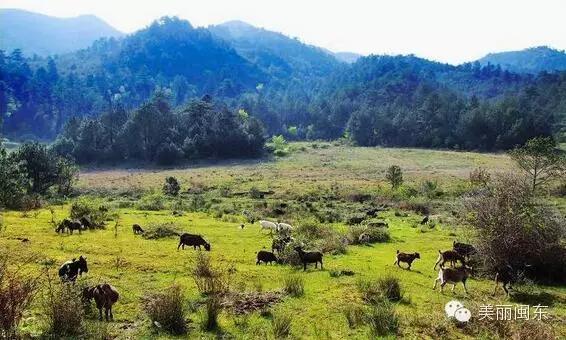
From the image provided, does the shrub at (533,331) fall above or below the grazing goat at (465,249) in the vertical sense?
above

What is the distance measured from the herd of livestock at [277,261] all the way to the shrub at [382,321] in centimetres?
479

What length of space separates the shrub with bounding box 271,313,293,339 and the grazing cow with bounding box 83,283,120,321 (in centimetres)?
474

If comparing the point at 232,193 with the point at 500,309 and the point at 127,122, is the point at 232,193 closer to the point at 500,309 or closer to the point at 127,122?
the point at 500,309

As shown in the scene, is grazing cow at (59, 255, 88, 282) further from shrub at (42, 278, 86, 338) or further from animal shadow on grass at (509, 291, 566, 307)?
animal shadow on grass at (509, 291, 566, 307)

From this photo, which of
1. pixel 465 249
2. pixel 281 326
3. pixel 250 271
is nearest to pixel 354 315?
pixel 281 326

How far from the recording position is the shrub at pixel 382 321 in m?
14.3

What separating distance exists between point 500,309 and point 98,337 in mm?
11987

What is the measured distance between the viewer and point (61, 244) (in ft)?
80.7

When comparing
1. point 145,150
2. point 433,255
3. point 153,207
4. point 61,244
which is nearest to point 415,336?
point 433,255

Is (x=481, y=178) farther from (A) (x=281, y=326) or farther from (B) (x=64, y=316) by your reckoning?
(B) (x=64, y=316)

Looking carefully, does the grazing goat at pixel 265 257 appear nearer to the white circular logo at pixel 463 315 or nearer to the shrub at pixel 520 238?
the shrub at pixel 520 238

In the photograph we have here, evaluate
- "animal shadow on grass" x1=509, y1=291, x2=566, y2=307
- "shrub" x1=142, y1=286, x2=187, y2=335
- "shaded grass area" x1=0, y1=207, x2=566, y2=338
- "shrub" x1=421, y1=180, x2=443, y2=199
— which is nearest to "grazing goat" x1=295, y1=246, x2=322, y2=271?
"shaded grass area" x1=0, y1=207, x2=566, y2=338

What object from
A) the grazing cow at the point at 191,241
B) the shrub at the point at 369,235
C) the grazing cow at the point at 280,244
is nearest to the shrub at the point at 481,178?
the shrub at the point at 369,235

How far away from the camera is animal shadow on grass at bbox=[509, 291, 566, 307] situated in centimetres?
1798
